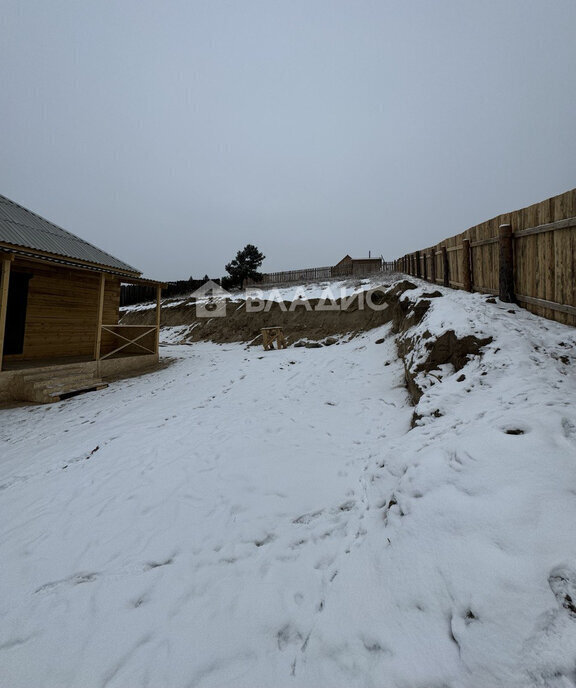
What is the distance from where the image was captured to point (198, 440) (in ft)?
15.3

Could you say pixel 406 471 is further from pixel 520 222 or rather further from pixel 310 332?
pixel 310 332

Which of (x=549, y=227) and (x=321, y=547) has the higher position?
(x=549, y=227)

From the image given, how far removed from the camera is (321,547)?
248 centimetres

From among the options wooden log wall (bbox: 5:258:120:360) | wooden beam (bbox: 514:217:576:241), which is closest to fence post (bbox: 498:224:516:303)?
wooden beam (bbox: 514:217:576:241)

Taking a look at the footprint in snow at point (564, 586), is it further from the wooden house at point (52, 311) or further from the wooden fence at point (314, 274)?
the wooden fence at point (314, 274)

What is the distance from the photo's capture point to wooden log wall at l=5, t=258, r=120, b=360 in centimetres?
890

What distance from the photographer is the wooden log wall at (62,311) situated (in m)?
8.90

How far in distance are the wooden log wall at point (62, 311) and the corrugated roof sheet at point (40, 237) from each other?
576 millimetres

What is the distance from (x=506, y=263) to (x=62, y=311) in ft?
41.3

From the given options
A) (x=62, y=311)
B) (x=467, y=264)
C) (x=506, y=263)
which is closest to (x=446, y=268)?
(x=467, y=264)

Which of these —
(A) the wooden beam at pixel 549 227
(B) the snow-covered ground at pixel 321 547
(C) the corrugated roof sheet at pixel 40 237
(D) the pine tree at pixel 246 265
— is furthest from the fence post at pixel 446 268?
(D) the pine tree at pixel 246 265

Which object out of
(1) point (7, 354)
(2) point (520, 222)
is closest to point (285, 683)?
(2) point (520, 222)

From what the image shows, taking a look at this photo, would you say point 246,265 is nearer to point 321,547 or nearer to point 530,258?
point 530,258

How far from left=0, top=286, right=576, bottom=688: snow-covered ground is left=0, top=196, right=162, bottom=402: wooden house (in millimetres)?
3484
